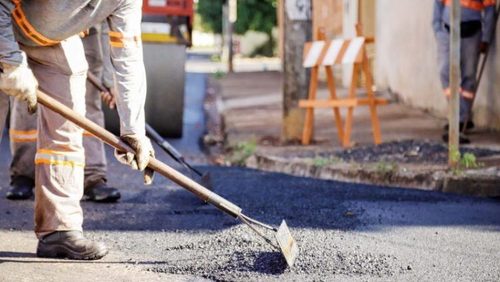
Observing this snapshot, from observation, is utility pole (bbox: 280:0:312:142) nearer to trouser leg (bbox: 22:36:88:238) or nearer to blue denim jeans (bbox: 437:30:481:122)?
blue denim jeans (bbox: 437:30:481:122)

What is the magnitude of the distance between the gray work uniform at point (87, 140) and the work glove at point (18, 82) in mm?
2309

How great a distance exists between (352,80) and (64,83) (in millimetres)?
5029

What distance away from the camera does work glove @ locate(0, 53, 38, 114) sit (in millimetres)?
4359

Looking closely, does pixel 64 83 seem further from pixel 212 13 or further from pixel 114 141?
pixel 212 13

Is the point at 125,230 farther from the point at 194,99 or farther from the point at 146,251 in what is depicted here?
the point at 194,99

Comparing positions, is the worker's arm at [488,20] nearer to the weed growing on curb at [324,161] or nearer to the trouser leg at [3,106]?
the weed growing on curb at [324,161]

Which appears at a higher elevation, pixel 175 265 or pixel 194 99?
pixel 175 265

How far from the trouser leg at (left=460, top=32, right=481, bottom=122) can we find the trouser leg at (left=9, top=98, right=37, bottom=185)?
4166 mm

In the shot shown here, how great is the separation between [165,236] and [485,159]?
3251mm

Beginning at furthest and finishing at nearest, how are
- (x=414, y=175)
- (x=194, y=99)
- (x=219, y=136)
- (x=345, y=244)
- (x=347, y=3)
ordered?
1. (x=347, y=3)
2. (x=194, y=99)
3. (x=219, y=136)
4. (x=414, y=175)
5. (x=345, y=244)

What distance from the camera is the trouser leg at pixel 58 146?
195 inches

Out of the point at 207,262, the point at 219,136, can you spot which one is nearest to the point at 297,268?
the point at 207,262

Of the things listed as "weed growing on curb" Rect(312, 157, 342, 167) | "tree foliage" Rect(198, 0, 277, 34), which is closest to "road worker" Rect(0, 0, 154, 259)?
"weed growing on curb" Rect(312, 157, 342, 167)

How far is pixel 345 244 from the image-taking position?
518 centimetres
